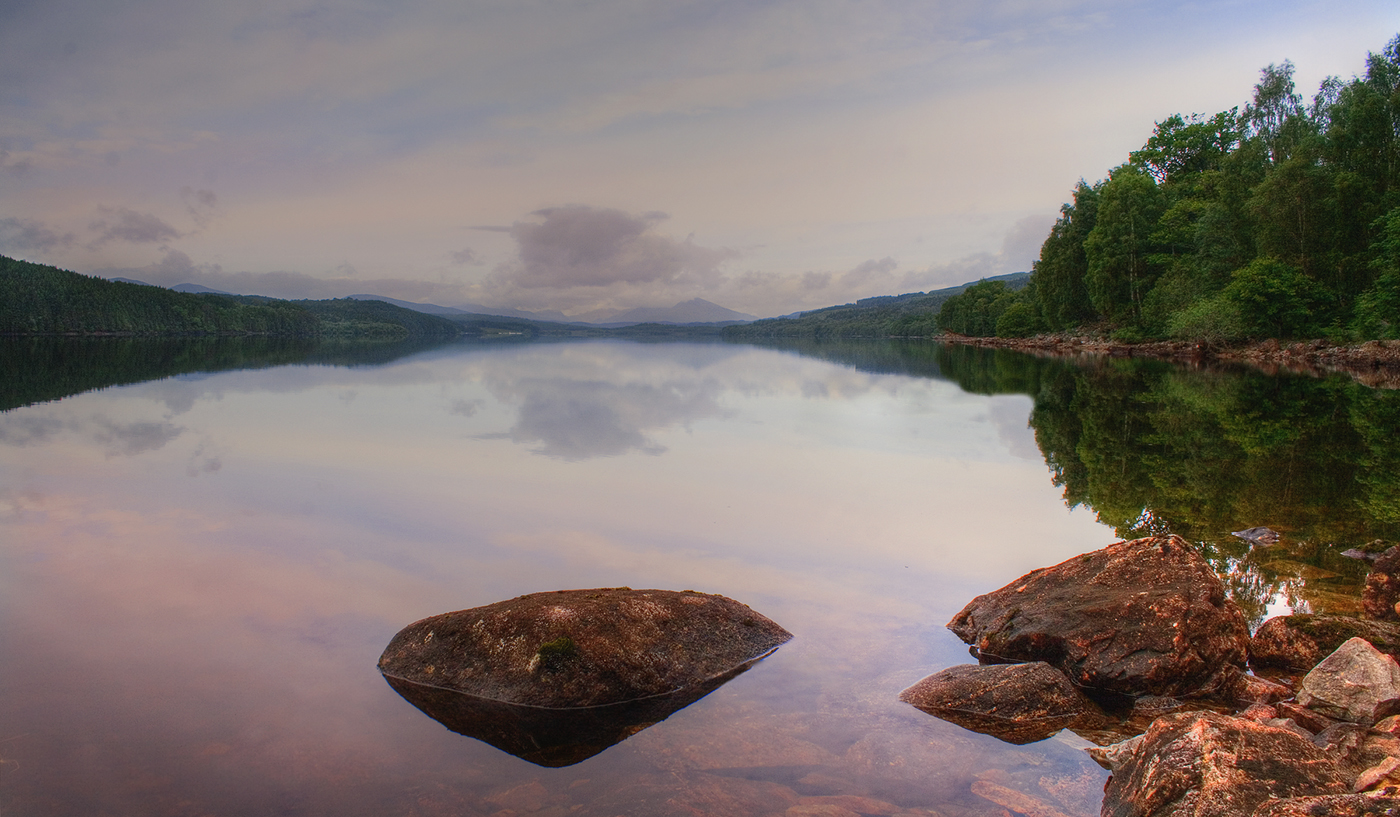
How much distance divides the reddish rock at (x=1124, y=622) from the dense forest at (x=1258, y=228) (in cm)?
5389

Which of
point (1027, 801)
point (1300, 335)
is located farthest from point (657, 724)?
point (1300, 335)

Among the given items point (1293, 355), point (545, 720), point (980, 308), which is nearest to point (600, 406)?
point (545, 720)

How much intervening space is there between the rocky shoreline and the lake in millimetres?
18728

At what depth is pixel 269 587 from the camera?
36.3 feet

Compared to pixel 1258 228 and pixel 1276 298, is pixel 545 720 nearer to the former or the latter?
pixel 1276 298

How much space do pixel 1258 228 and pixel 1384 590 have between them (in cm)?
6519

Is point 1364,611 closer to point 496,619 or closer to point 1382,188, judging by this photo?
point 496,619

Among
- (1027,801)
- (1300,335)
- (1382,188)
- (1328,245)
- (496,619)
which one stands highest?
(1382,188)

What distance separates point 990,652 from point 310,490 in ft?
47.6

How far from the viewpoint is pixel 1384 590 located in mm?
9375

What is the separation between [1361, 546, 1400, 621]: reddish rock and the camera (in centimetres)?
920

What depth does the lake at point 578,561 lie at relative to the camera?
6.49 meters

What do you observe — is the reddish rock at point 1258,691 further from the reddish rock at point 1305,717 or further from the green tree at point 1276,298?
the green tree at point 1276,298

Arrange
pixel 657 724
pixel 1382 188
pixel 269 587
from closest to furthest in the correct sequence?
pixel 657 724 < pixel 269 587 < pixel 1382 188
